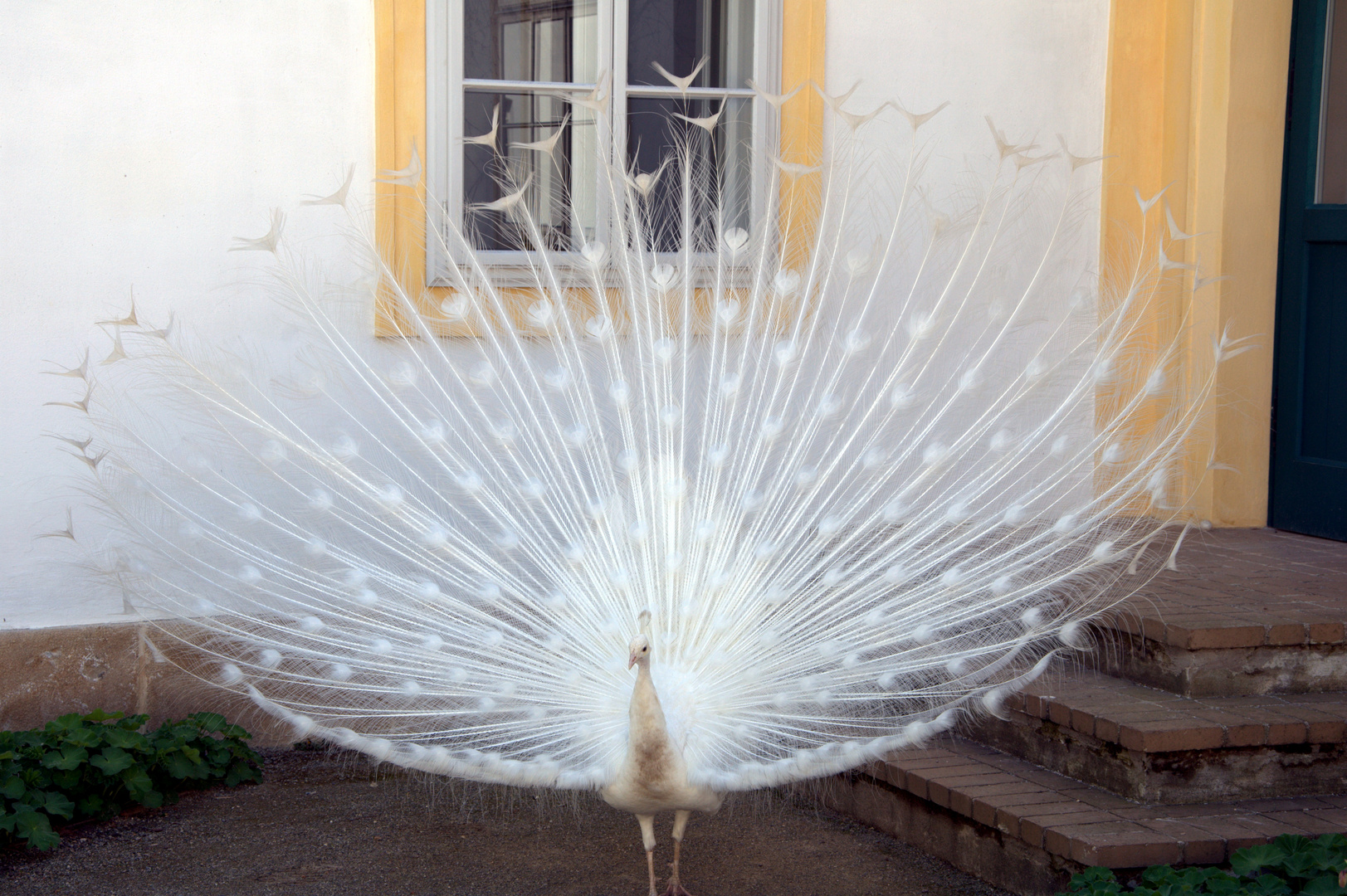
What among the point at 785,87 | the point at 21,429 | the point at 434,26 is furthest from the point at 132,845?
the point at 785,87

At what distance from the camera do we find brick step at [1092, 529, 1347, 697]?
3654 millimetres

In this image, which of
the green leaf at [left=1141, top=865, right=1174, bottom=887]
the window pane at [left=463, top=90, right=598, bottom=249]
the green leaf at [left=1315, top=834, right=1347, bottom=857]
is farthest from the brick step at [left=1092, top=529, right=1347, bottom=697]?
the window pane at [left=463, top=90, right=598, bottom=249]

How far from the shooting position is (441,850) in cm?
381

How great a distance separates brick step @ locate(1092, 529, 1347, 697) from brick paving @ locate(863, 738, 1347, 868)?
1.26 ft

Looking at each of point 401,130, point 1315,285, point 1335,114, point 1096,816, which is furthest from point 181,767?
point 1335,114

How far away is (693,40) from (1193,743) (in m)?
3.24

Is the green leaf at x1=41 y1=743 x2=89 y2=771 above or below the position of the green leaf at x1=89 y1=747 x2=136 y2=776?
above

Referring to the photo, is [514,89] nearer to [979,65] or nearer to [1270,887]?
[979,65]

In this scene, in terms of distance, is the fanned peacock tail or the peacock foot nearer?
the fanned peacock tail

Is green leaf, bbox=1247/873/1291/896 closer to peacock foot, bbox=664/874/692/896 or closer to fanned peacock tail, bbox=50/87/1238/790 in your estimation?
fanned peacock tail, bbox=50/87/1238/790

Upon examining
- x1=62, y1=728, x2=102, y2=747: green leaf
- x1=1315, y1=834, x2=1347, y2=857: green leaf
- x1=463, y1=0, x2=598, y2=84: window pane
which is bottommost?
x1=62, y1=728, x2=102, y2=747: green leaf

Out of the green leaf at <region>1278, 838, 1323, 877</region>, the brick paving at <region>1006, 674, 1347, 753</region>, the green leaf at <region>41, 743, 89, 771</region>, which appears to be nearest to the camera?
the green leaf at <region>1278, 838, 1323, 877</region>

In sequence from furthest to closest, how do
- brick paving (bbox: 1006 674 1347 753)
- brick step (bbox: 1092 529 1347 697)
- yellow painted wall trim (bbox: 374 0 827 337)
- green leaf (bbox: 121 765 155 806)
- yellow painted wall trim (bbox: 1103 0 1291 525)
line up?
yellow painted wall trim (bbox: 1103 0 1291 525) → yellow painted wall trim (bbox: 374 0 827 337) → green leaf (bbox: 121 765 155 806) → brick step (bbox: 1092 529 1347 697) → brick paving (bbox: 1006 674 1347 753)

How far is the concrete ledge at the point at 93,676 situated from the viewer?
4.25m
